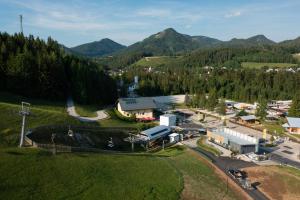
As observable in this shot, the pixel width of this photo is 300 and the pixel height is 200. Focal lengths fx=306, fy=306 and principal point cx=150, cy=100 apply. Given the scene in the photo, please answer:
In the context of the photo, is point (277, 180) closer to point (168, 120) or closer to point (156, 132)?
point (156, 132)

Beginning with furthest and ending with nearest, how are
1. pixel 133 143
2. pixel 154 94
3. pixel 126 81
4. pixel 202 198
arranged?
pixel 126 81, pixel 154 94, pixel 133 143, pixel 202 198

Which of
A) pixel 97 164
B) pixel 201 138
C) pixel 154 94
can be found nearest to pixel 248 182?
pixel 97 164

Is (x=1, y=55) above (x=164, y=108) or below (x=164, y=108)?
above

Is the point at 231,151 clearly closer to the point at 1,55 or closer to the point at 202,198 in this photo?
the point at 202,198

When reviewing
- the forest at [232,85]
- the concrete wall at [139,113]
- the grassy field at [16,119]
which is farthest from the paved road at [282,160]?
the forest at [232,85]

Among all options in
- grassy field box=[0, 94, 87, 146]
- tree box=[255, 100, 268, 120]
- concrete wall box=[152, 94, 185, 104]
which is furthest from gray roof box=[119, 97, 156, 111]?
concrete wall box=[152, 94, 185, 104]

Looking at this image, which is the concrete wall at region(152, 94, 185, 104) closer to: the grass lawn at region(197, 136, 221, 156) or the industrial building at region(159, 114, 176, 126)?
the industrial building at region(159, 114, 176, 126)

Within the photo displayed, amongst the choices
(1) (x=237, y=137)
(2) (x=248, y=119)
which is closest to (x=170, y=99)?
(2) (x=248, y=119)
